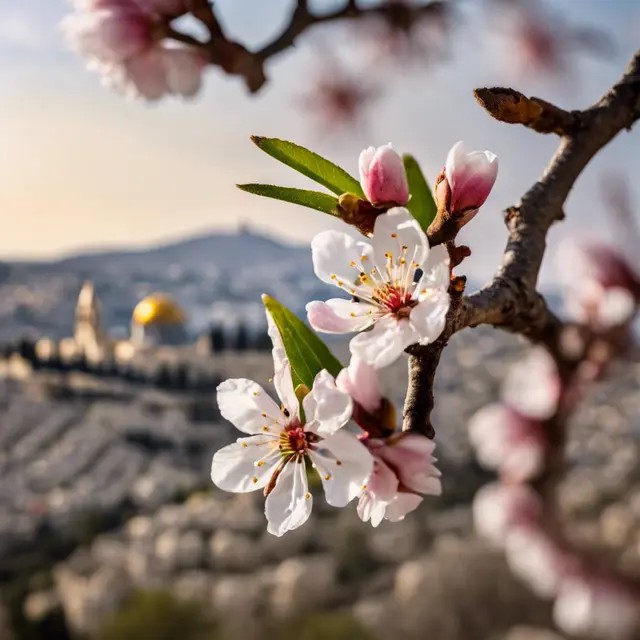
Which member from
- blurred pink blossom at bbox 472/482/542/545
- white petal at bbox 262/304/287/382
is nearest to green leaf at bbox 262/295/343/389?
white petal at bbox 262/304/287/382

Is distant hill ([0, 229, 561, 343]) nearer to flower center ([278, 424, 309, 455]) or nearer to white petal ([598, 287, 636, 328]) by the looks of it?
white petal ([598, 287, 636, 328])

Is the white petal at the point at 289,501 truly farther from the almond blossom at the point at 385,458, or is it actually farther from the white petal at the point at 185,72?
the white petal at the point at 185,72

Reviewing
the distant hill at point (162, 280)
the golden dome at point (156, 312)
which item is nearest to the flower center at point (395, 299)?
the golden dome at point (156, 312)

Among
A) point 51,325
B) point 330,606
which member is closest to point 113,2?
point 330,606

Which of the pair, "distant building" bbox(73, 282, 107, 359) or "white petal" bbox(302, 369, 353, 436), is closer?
"white petal" bbox(302, 369, 353, 436)

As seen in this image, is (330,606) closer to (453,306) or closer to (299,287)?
(453,306)

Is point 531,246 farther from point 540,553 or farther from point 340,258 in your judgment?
point 540,553

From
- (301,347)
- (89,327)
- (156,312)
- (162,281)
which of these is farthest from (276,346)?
(162,281)
